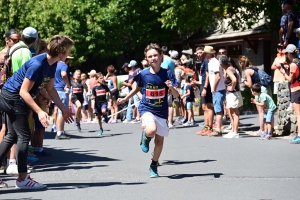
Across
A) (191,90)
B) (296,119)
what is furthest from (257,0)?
(296,119)

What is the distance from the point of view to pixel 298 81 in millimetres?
14078

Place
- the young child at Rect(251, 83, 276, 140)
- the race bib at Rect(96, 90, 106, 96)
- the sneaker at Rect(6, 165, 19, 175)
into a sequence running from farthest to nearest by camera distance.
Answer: the race bib at Rect(96, 90, 106, 96) < the young child at Rect(251, 83, 276, 140) < the sneaker at Rect(6, 165, 19, 175)

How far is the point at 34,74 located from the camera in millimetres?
8516

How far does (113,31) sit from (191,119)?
67.5 ft

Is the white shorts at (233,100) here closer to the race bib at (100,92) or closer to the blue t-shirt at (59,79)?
the blue t-shirt at (59,79)

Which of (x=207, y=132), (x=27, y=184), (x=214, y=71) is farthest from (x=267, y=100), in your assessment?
(x=27, y=184)

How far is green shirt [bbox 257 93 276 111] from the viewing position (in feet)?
50.2

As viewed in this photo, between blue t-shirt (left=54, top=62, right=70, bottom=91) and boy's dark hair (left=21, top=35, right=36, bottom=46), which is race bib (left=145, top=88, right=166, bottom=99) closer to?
boy's dark hair (left=21, top=35, right=36, bottom=46)

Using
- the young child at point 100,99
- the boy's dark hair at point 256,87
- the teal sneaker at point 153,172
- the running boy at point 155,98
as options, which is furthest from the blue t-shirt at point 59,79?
the teal sneaker at point 153,172

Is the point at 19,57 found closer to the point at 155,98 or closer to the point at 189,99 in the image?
the point at 155,98

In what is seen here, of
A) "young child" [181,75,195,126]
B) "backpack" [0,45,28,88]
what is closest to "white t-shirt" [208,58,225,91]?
"young child" [181,75,195,126]

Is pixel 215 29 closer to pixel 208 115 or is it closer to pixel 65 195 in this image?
pixel 208 115

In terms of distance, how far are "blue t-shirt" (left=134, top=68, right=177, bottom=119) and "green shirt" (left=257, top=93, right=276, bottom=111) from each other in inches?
221

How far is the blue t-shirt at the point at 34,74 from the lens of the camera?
854 centimetres
